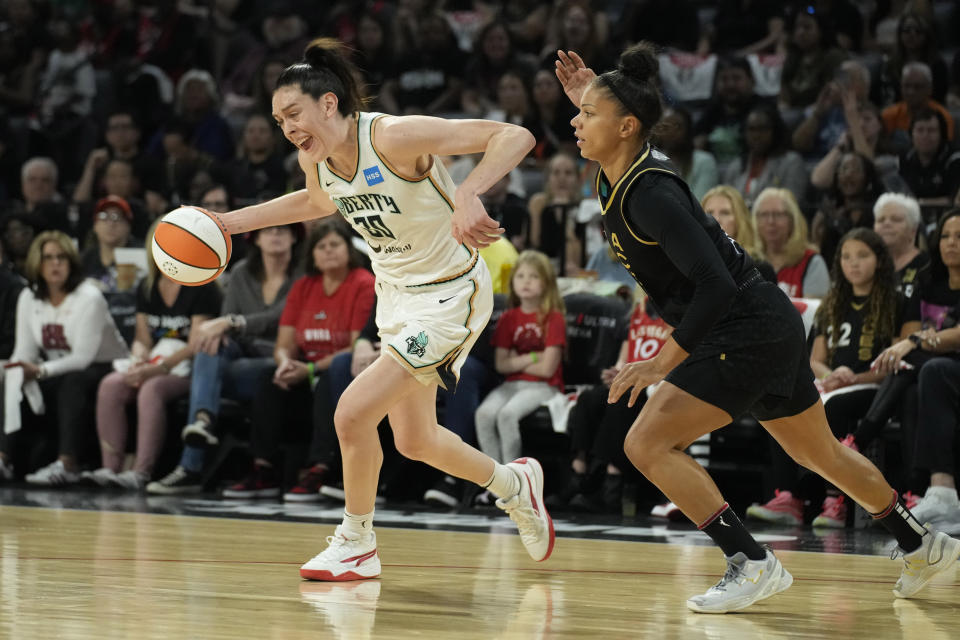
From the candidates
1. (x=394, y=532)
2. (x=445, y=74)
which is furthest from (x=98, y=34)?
(x=394, y=532)

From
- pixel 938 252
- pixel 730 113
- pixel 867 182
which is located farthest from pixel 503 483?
pixel 730 113

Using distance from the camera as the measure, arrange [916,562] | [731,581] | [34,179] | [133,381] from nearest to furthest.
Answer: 1. [731,581]
2. [916,562]
3. [133,381]
4. [34,179]

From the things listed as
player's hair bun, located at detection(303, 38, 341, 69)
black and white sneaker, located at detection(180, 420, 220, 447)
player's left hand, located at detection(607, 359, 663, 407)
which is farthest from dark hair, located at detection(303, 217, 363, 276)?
player's left hand, located at detection(607, 359, 663, 407)

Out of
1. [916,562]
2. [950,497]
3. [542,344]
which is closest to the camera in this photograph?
[916,562]

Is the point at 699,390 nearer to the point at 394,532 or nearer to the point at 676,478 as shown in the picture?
the point at 676,478

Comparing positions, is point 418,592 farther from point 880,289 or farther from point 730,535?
point 880,289

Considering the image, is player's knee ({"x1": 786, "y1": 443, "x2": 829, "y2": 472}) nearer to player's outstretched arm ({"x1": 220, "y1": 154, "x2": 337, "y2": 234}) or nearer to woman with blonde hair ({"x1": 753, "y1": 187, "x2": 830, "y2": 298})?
player's outstretched arm ({"x1": 220, "y1": 154, "x2": 337, "y2": 234})

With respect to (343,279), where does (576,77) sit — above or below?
above

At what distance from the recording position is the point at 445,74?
1116cm

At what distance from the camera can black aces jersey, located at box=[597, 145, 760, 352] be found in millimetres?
3574

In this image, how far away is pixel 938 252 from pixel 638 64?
121 inches

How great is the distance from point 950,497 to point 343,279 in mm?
3518

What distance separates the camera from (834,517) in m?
6.33

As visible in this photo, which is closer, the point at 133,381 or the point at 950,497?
the point at 950,497
